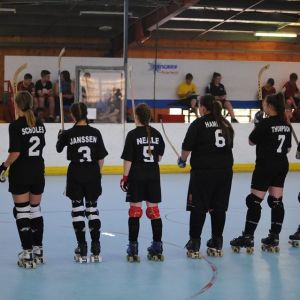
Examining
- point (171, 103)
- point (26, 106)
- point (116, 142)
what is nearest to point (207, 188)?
point (26, 106)

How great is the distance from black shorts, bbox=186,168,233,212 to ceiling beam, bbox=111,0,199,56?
10.8 m

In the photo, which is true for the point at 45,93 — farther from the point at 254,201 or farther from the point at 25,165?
the point at 25,165

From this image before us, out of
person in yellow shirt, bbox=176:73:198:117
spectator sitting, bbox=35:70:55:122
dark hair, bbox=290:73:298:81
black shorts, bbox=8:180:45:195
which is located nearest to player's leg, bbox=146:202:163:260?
black shorts, bbox=8:180:45:195

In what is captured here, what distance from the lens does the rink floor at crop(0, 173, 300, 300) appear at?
5.82 meters

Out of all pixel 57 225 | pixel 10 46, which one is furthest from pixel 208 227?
pixel 10 46

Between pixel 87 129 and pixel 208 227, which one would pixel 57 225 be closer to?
pixel 208 227

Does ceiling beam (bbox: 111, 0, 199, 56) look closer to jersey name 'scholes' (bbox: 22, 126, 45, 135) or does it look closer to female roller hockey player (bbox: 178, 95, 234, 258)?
female roller hockey player (bbox: 178, 95, 234, 258)

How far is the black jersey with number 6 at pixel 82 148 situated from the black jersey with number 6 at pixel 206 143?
884 millimetres

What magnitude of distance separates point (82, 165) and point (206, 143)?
1225 millimetres

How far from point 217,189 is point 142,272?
1.19 meters


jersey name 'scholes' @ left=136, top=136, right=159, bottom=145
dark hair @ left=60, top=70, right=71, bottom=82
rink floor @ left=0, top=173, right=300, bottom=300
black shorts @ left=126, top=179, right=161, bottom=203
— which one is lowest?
rink floor @ left=0, top=173, right=300, bottom=300

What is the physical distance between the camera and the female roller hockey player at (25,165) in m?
6.48

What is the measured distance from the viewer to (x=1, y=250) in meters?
7.39

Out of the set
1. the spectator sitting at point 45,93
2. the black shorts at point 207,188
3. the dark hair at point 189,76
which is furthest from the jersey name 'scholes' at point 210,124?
the dark hair at point 189,76
